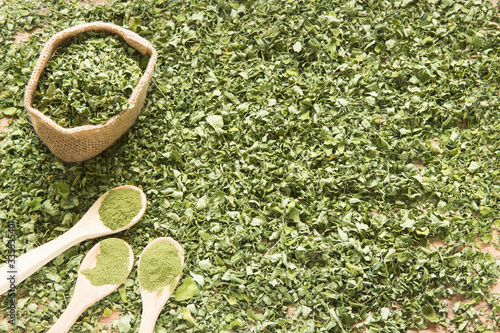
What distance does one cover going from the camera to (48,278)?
1849mm

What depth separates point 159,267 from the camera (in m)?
1.83

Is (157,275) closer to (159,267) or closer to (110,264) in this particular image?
(159,267)

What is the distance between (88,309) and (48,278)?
22cm

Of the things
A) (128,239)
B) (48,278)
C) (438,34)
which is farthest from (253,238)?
(438,34)

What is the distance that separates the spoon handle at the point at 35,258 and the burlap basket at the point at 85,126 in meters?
0.37

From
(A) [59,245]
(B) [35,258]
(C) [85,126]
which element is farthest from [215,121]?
(B) [35,258]

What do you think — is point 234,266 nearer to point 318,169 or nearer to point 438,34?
point 318,169

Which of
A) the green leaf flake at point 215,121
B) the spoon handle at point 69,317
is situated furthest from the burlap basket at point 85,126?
the spoon handle at point 69,317

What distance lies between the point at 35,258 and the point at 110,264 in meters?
0.31

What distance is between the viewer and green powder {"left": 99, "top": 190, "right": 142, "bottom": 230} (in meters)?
1.92

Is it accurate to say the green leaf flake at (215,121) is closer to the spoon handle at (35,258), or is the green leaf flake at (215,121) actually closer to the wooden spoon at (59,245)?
the wooden spoon at (59,245)

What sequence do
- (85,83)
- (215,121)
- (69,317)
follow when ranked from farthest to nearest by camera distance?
(215,121), (85,83), (69,317)

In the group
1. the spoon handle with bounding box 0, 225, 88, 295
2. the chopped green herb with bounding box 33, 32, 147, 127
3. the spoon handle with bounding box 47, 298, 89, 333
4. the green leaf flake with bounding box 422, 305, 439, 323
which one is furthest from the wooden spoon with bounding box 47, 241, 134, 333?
the green leaf flake with bounding box 422, 305, 439, 323

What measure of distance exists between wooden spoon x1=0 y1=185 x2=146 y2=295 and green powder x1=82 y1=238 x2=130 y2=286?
2.4 inches
